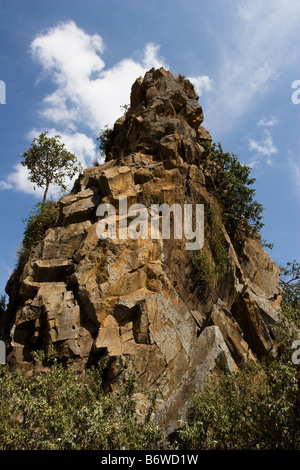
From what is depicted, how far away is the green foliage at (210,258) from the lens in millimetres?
19875

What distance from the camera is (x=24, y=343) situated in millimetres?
16359

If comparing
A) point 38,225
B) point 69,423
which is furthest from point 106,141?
point 69,423

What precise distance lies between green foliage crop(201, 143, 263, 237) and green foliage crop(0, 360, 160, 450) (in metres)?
16.4

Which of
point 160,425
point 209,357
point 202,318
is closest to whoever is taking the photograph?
point 160,425

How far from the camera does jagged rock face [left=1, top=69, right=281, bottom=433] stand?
48.7 feet

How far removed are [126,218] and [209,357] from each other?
27.7ft

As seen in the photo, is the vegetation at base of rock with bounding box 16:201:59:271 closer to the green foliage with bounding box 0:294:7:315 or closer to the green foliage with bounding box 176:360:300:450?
the green foliage with bounding box 0:294:7:315

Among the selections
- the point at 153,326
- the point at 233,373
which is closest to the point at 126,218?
the point at 153,326

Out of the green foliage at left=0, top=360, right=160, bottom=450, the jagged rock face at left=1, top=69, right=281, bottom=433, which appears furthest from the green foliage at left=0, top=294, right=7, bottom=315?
the green foliage at left=0, top=360, right=160, bottom=450

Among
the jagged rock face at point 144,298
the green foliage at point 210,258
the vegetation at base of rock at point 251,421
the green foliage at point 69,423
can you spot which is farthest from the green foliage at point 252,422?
the green foliage at point 210,258

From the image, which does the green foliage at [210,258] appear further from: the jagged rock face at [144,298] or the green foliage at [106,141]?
the green foliage at [106,141]

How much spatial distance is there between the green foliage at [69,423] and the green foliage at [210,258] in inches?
360

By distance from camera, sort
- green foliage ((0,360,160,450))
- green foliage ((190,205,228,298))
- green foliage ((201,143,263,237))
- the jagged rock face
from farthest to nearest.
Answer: green foliage ((201,143,263,237))
green foliage ((190,205,228,298))
the jagged rock face
green foliage ((0,360,160,450))
